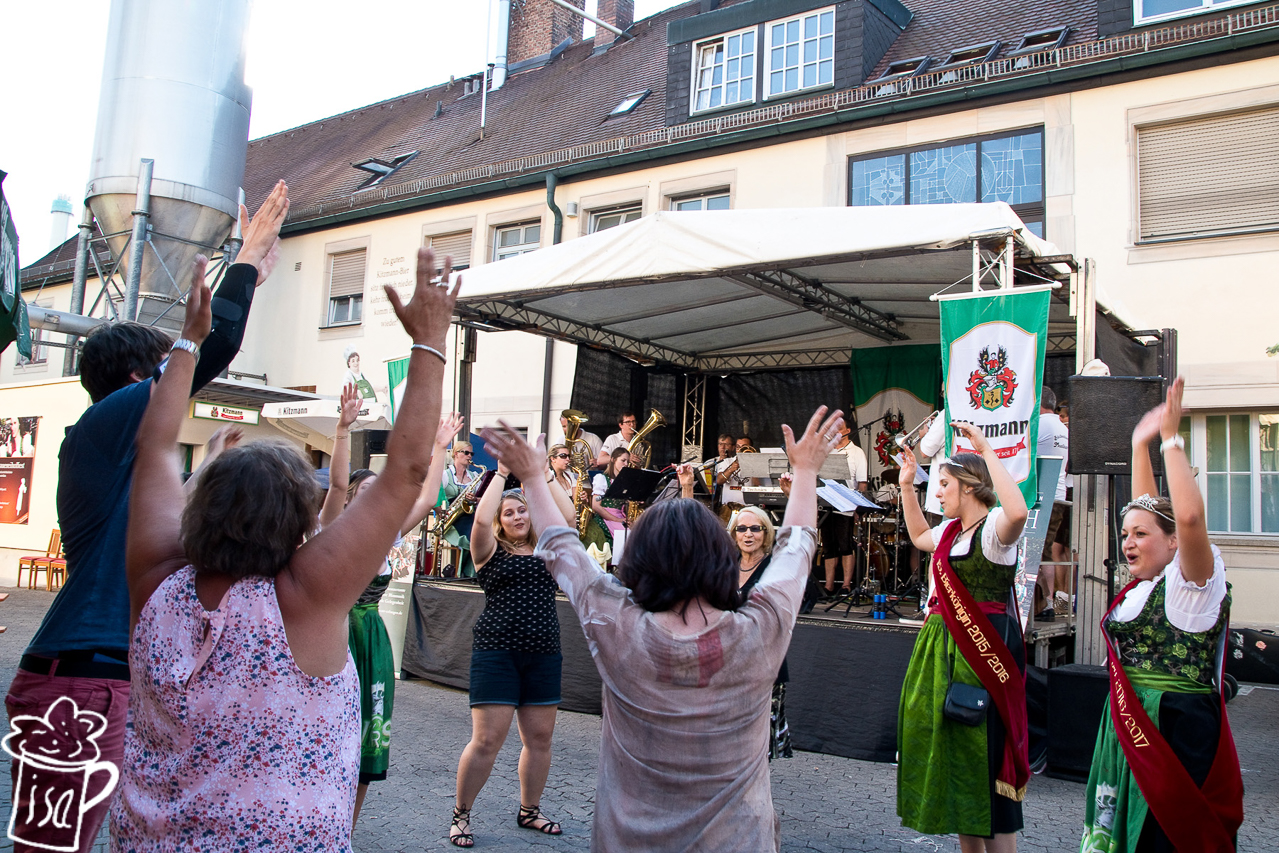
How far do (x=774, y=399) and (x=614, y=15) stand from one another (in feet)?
35.6

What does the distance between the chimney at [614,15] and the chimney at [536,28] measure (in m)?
1.35

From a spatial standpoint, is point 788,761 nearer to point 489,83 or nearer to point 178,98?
point 178,98

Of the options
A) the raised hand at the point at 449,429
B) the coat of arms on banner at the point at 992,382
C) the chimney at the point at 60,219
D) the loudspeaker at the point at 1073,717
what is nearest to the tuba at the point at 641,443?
the coat of arms on banner at the point at 992,382

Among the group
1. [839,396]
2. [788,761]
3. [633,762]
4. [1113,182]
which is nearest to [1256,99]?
[1113,182]

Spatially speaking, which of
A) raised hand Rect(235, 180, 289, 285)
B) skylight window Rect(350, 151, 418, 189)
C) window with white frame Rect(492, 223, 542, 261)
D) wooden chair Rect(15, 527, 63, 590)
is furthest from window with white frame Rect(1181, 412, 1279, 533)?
wooden chair Rect(15, 527, 63, 590)

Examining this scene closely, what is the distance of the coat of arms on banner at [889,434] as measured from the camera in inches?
482

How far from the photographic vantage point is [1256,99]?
1040 centimetres

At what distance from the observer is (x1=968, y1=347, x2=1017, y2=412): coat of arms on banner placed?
6.52 metres

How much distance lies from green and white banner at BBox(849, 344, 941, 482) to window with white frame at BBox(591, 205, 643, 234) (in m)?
4.45

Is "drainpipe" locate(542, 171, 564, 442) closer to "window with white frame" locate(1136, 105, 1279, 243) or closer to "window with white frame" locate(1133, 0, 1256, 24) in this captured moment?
"window with white frame" locate(1136, 105, 1279, 243)

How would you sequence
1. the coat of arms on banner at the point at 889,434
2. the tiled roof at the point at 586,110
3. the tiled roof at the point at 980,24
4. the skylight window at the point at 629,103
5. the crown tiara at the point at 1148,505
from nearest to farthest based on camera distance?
the crown tiara at the point at 1148,505, the tiled roof at the point at 586,110, the coat of arms on banner at the point at 889,434, the tiled roof at the point at 980,24, the skylight window at the point at 629,103

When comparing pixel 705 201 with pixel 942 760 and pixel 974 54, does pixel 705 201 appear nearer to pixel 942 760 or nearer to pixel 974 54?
pixel 974 54

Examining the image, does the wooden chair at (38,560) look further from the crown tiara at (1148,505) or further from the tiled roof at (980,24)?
the crown tiara at (1148,505)

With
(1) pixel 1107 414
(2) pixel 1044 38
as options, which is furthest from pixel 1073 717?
(2) pixel 1044 38
